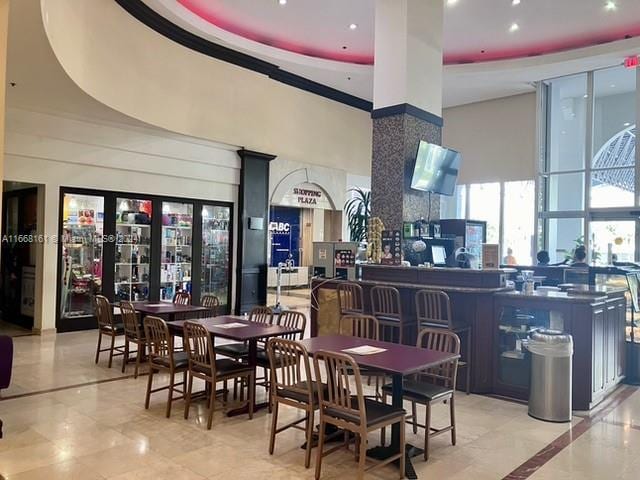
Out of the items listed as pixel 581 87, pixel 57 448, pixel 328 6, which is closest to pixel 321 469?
pixel 57 448

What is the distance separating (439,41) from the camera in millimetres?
7805

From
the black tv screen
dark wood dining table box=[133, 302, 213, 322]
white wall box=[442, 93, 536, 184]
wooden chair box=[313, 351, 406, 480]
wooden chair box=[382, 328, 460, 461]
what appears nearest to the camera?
wooden chair box=[313, 351, 406, 480]

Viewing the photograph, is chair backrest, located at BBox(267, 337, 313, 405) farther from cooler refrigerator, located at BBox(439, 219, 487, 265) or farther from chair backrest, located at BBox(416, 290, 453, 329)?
cooler refrigerator, located at BBox(439, 219, 487, 265)

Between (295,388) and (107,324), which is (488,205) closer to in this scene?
(107,324)

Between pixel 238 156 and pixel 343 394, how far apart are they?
27.4ft

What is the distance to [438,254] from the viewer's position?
682 centimetres

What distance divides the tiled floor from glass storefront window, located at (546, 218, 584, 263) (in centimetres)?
705

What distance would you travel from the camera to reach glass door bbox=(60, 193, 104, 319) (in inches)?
339

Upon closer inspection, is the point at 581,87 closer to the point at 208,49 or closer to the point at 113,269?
the point at 208,49

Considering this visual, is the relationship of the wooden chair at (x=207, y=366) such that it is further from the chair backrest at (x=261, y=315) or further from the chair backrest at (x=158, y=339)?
the chair backrest at (x=261, y=315)

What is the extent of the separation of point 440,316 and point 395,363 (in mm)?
2295

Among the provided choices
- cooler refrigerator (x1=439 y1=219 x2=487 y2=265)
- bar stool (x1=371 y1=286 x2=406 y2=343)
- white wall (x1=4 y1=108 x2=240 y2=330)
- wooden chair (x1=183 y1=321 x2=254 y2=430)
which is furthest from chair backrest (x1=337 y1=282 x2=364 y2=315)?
white wall (x1=4 y1=108 x2=240 y2=330)

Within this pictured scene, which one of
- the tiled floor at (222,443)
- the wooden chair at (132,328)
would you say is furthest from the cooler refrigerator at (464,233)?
the wooden chair at (132,328)

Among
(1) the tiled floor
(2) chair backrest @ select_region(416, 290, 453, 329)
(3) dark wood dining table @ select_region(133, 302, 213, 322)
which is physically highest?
(2) chair backrest @ select_region(416, 290, 453, 329)
